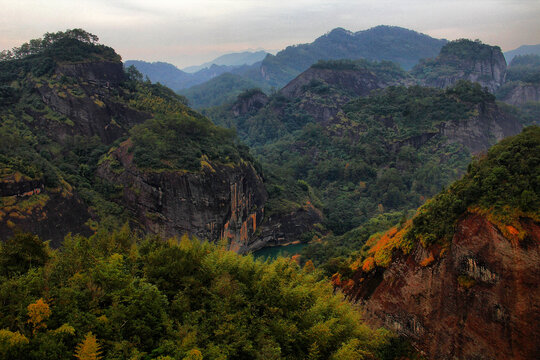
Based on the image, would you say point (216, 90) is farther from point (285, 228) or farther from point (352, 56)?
point (285, 228)

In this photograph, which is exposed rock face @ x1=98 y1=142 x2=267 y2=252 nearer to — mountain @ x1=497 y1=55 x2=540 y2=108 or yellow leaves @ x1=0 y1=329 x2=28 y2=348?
yellow leaves @ x1=0 y1=329 x2=28 y2=348

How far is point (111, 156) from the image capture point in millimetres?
29781

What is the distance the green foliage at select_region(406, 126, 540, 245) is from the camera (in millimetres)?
10281

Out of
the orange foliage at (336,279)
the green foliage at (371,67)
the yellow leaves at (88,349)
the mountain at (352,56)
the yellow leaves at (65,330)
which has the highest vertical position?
the mountain at (352,56)

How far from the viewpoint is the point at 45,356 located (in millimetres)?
5527

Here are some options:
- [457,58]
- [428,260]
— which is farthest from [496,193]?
[457,58]

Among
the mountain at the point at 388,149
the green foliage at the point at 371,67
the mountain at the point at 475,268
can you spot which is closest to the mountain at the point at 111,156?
the mountain at the point at 388,149

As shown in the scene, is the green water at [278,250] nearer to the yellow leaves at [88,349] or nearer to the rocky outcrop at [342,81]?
the yellow leaves at [88,349]

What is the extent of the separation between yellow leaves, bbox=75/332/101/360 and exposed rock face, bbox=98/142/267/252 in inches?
925

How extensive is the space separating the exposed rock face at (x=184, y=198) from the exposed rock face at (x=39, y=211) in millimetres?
4999

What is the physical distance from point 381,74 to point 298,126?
37493 millimetres

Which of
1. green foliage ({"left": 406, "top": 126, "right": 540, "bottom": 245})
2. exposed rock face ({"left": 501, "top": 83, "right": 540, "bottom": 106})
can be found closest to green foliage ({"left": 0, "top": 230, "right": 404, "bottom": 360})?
green foliage ({"left": 406, "top": 126, "right": 540, "bottom": 245})

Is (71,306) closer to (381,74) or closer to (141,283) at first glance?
(141,283)

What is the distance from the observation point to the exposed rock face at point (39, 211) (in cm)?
1966
